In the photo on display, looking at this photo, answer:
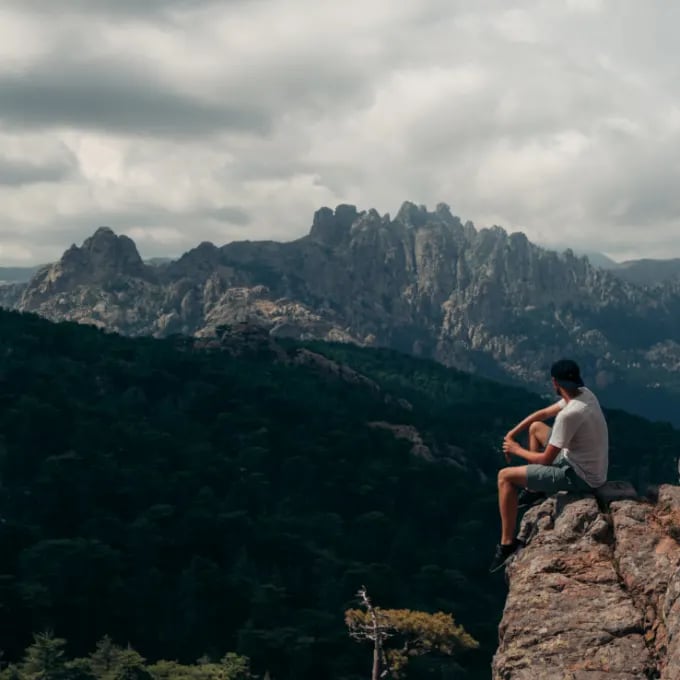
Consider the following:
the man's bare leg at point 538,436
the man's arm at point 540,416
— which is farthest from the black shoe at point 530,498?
the man's arm at point 540,416

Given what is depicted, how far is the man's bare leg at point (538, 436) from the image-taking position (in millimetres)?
18172

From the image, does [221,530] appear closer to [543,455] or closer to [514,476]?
[514,476]

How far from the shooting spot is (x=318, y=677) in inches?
4060

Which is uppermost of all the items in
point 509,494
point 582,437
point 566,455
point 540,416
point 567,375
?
point 567,375

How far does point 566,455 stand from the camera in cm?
1695

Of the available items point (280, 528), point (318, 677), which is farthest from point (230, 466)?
point (318, 677)

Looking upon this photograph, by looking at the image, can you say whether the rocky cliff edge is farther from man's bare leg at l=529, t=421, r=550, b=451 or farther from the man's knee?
man's bare leg at l=529, t=421, r=550, b=451

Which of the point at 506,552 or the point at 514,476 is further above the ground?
the point at 514,476

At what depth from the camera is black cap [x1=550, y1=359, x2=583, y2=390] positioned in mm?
17141

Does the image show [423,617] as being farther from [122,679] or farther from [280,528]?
[280,528]

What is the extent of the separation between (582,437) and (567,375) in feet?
4.00

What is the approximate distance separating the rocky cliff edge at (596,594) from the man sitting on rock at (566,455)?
0.52m

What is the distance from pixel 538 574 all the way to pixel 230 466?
153866 mm

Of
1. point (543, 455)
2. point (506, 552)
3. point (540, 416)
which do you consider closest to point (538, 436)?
point (540, 416)
